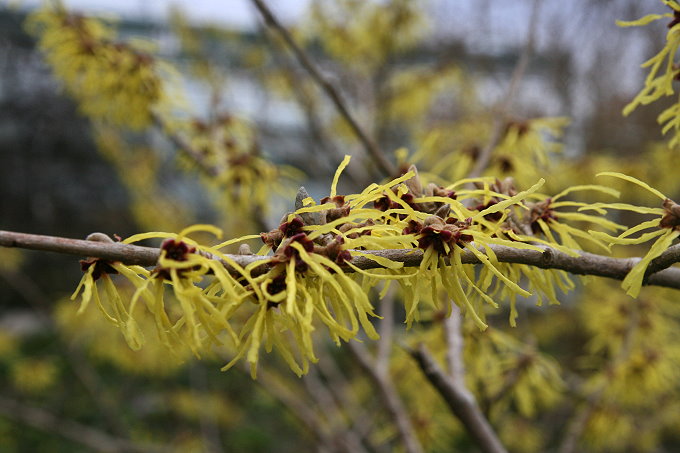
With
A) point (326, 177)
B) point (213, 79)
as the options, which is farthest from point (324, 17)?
point (326, 177)

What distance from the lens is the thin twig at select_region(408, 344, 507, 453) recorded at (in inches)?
43.4

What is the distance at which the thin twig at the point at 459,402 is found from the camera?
1.10m

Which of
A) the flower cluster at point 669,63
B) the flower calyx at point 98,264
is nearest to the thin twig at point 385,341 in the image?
the flower cluster at point 669,63

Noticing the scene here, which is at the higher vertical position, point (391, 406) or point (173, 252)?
point (173, 252)

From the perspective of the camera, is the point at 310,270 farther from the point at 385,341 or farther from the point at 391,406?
the point at 385,341

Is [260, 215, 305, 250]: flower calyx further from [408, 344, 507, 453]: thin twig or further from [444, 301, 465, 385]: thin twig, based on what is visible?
[444, 301, 465, 385]: thin twig

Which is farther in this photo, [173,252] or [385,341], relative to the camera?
[385,341]

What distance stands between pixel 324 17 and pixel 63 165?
7193 millimetres

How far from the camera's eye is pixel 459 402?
114 centimetres

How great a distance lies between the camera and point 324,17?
3.50 m

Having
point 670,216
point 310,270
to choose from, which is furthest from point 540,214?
point 310,270

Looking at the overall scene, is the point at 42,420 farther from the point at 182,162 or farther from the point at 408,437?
the point at 408,437

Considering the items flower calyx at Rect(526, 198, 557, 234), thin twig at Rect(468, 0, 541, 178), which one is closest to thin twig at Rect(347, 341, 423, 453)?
thin twig at Rect(468, 0, 541, 178)

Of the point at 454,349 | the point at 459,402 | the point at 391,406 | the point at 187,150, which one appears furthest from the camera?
the point at 187,150
